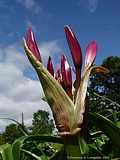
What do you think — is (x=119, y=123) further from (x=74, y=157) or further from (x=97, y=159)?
(x=74, y=157)

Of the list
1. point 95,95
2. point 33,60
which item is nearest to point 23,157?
point 95,95

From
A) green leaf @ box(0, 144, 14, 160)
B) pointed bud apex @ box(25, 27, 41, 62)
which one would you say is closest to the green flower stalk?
pointed bud apex @ box(25, 27, 41, 62)

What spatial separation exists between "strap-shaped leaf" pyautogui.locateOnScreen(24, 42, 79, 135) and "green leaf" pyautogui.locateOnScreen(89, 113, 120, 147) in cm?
5

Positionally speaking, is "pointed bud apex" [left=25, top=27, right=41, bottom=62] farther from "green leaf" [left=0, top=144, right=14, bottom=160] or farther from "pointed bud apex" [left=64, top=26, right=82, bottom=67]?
"green leaf" [left=0, top=144, right=14, bottom=160]

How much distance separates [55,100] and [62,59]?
123mm

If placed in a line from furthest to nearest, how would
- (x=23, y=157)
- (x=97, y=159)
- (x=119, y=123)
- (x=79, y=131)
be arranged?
(x=23, y=157) < (x=119, y=123) < (x=97, y=159) < (x=79, y=131)

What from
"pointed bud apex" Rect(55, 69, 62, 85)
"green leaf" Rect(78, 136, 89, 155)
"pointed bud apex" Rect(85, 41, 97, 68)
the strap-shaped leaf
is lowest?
"green leaf" Rect(78, 136, 89, 155)

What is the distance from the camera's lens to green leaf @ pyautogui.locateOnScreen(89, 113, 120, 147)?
915mm

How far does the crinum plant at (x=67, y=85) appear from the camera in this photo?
95 centimetres

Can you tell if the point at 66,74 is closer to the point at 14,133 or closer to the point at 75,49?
the point at 75,49

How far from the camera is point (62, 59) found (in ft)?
3.53

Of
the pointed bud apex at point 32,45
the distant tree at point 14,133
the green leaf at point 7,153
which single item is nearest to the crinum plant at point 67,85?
the pointed bud apex at point 32,45

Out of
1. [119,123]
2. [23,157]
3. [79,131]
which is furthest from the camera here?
[23,157]

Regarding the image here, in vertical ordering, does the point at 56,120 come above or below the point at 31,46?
below
